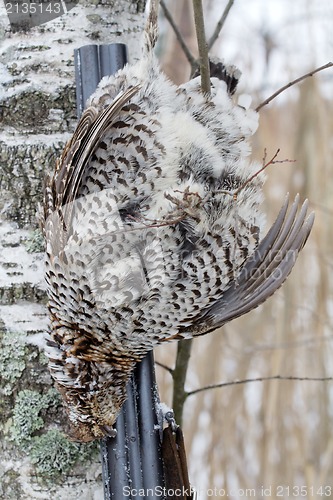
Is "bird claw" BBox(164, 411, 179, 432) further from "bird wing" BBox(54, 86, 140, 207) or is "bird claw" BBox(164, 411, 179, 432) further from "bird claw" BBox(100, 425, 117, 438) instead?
"bird wing" BBox(54, 86, 140, 207)

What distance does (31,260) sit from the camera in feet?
5.45

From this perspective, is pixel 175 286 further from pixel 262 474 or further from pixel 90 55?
pixel 262 474

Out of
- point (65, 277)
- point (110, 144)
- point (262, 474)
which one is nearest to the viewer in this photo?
point (65, 277)

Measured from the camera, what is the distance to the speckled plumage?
62.3 inches

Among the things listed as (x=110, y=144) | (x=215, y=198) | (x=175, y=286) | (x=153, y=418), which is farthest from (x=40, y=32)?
(x=153, y=418)

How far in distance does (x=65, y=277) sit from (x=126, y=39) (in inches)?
25.1

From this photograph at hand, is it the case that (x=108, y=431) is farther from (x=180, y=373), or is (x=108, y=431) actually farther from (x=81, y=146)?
(x=81, y=146)

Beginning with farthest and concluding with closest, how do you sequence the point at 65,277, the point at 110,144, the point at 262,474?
the point at 262,474 < the point at 110,144 < the point at 65,277

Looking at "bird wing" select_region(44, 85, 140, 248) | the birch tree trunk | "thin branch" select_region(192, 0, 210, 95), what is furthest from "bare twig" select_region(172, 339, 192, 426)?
"thin branch" select_region(192, 0, 210, 95)

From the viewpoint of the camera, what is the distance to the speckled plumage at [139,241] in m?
1.58

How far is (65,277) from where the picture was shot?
1567mm

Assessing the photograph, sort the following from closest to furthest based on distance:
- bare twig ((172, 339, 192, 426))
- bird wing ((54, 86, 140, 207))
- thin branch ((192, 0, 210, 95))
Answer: thin branch ((192, 0, 210, 95)), bird wing ((54, 86, 140, 207)), bare twig ((172, 339, 192, 426))

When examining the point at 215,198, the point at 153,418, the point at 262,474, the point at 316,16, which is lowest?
Answer: the point at 262,474

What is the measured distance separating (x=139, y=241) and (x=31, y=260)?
0.27 m
